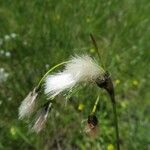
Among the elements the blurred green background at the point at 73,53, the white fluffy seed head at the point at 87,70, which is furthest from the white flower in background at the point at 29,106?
the blurred green background at the point at 73,53

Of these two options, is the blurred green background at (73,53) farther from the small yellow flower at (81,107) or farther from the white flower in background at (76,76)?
the white flower in background at (76,76)

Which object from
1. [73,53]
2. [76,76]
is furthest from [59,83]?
[73,53]

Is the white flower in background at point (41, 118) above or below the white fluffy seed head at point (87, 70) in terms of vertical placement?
below

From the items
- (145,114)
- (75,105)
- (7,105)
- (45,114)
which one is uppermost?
(45,114)

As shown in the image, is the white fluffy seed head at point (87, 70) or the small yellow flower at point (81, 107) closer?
the white fluffy seed head at point (87, 70)

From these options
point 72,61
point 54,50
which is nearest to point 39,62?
point 54,50

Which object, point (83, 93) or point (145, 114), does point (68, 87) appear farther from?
point (145, 114)

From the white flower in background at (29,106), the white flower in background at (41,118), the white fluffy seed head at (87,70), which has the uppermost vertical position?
the white fluffy seed head at (87,70)
